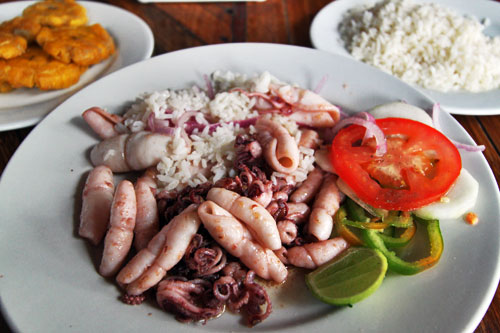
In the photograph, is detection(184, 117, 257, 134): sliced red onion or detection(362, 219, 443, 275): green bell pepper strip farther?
detection(184, 117, 257, 134): sliced red onion

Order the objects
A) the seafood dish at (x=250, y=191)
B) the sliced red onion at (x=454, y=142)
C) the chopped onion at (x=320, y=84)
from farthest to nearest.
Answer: the chopped onion at (x=320, y=84) → the sliced red onion at (x=454, y=142) → the seafood dish at (x=250, y=191)

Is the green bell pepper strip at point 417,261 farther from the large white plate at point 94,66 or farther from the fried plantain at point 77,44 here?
the fried plantain at point 77,44

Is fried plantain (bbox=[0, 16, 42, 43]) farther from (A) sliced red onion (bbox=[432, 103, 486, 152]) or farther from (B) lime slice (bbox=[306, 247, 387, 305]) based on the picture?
(A) sliced red onion (bbox=[432, 103, 486, 152])

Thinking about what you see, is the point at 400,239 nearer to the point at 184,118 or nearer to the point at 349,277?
the point at 349,277

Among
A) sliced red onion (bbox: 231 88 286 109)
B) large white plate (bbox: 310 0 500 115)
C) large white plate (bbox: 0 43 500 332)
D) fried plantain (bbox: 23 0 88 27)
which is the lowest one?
large white plate (bbox: 0 43 500 332)

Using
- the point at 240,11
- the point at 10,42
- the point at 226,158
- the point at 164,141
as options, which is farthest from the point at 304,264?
the point at 240,11

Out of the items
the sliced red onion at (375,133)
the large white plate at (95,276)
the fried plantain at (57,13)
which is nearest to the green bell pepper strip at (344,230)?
the large white plate at (95,276)

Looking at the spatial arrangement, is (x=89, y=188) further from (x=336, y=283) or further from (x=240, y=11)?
(x=240, y=11)

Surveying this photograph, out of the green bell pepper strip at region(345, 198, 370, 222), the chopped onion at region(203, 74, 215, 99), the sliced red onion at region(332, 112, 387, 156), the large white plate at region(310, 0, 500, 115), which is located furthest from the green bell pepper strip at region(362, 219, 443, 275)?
the chopped onion at region(203, 74, 215, 99)

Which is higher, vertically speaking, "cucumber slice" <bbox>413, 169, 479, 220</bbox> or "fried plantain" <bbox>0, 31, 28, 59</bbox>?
"cucumber slice" <bbox>413, 169, 479, 220</bbox>
